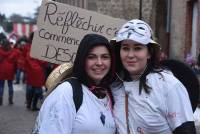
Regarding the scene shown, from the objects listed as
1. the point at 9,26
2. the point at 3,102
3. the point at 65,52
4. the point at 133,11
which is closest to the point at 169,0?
the point at 133,11

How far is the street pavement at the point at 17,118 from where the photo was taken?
1066 centimetres

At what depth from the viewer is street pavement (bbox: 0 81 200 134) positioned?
10.7m

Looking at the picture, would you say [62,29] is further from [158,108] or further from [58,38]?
[158,108]

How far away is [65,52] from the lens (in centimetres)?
557

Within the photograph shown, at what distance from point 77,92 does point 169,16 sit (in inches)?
848

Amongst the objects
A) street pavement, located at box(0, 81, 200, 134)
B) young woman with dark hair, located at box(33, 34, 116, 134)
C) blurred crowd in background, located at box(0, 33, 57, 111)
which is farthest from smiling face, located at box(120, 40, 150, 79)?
blurred crowd in background, located at box(0, 33, 57, 111)

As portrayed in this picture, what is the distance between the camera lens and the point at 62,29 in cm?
554

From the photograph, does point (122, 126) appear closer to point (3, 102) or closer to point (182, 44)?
point (3, 102)

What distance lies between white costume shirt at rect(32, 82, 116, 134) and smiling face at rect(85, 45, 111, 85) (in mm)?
194

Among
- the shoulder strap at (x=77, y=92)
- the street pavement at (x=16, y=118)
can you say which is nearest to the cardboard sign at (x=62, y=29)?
the shoulder strap at (x=77, y=92)

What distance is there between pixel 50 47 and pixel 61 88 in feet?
7.55

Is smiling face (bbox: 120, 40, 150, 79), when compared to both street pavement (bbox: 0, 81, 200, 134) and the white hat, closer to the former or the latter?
the white hat

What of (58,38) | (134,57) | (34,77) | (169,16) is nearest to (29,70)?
(34,77)

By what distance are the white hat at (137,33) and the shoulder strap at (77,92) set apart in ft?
1.19
